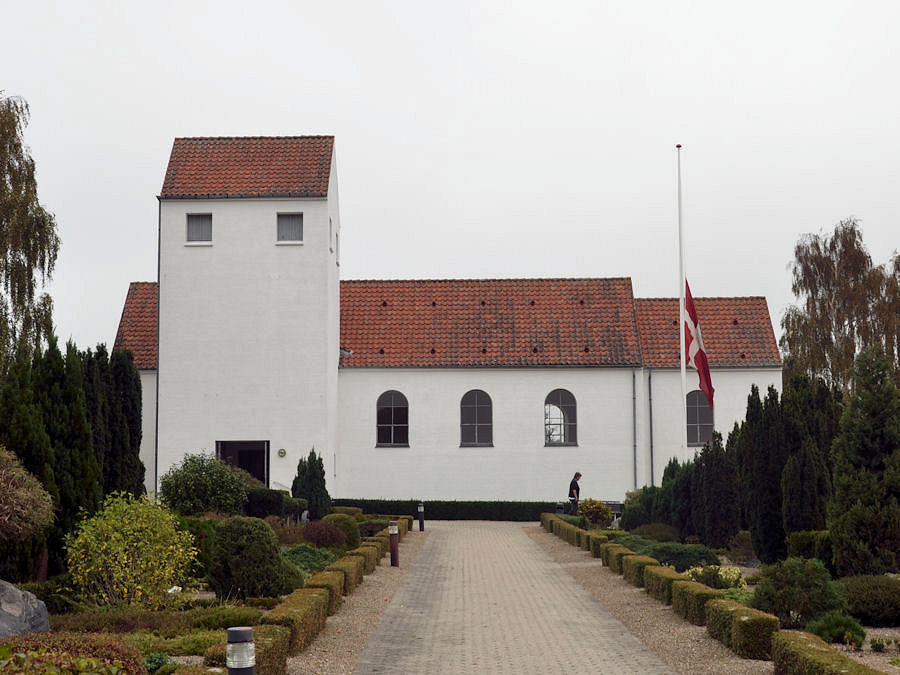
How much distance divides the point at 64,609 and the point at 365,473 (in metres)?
25.8

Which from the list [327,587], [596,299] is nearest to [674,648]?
[327,587]

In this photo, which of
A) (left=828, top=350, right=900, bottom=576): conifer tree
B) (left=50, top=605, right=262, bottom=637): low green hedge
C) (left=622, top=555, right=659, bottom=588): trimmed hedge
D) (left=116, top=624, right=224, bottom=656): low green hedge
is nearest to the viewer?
(left=116, top=624, right=224, bottom=656): low green hedge

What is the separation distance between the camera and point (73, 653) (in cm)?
823

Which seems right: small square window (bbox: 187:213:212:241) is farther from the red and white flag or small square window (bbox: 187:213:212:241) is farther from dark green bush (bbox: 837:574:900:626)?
dark green bush (bbox: 837:574:900:626)

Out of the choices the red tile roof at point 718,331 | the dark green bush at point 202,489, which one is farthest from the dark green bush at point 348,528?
the red tile roof at point 718,331

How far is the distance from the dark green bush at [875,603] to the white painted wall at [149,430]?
27.1 m

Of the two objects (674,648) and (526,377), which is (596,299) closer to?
(526,377)

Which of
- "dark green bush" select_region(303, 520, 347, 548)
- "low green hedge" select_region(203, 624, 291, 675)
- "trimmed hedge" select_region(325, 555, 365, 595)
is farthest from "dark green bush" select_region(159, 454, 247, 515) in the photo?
"low green hedge" select_region(203, 624, 291, 675)

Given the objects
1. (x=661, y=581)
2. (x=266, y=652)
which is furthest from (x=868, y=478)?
(x=266, y=652)

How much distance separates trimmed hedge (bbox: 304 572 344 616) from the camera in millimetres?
14586

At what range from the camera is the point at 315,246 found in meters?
36.5

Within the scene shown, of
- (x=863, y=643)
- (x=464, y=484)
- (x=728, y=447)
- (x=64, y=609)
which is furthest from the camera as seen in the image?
(x=464, y=484)

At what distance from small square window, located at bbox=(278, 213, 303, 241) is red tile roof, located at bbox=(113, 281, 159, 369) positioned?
6355 mm

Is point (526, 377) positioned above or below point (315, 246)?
below
